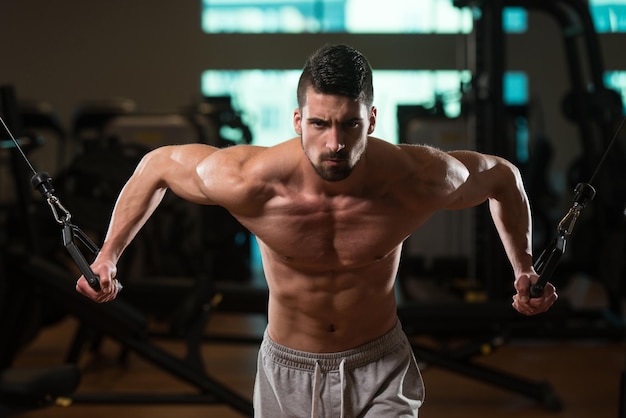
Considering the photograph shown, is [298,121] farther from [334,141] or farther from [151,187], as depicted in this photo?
[151,187]

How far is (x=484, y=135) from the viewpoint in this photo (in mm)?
4754

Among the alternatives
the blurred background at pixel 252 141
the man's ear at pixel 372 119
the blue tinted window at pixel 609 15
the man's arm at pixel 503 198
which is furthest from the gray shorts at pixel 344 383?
the blue tinted window at pixel 609 15

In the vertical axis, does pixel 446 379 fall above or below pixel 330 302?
below

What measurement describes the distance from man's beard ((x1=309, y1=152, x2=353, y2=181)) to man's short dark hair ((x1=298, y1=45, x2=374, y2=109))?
11 cm

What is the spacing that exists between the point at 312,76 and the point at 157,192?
0.52 metres

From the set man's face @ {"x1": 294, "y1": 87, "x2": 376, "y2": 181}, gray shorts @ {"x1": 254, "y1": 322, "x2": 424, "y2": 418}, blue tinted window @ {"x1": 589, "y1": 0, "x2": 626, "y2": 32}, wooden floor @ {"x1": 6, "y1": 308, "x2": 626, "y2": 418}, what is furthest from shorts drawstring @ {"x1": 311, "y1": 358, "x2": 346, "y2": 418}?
blue tinted window @ {"x1": 589, "y1": 0, "x2": 626, "y2": 32}

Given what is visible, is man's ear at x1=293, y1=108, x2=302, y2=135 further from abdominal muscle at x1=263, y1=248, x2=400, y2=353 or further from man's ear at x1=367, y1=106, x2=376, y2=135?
abdominal muscle at x1=263, y1=248, x2=400, y2=353

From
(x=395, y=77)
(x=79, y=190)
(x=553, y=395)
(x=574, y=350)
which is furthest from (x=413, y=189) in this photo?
(x=395, y=77)

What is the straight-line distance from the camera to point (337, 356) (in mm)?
2055

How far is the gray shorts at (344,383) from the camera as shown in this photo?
6.66ft

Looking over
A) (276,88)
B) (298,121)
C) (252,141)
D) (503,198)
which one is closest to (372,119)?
(298,121)

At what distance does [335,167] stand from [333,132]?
0.07m

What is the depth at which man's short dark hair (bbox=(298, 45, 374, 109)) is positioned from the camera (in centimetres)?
168

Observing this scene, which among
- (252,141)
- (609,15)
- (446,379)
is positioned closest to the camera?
(446,379)
